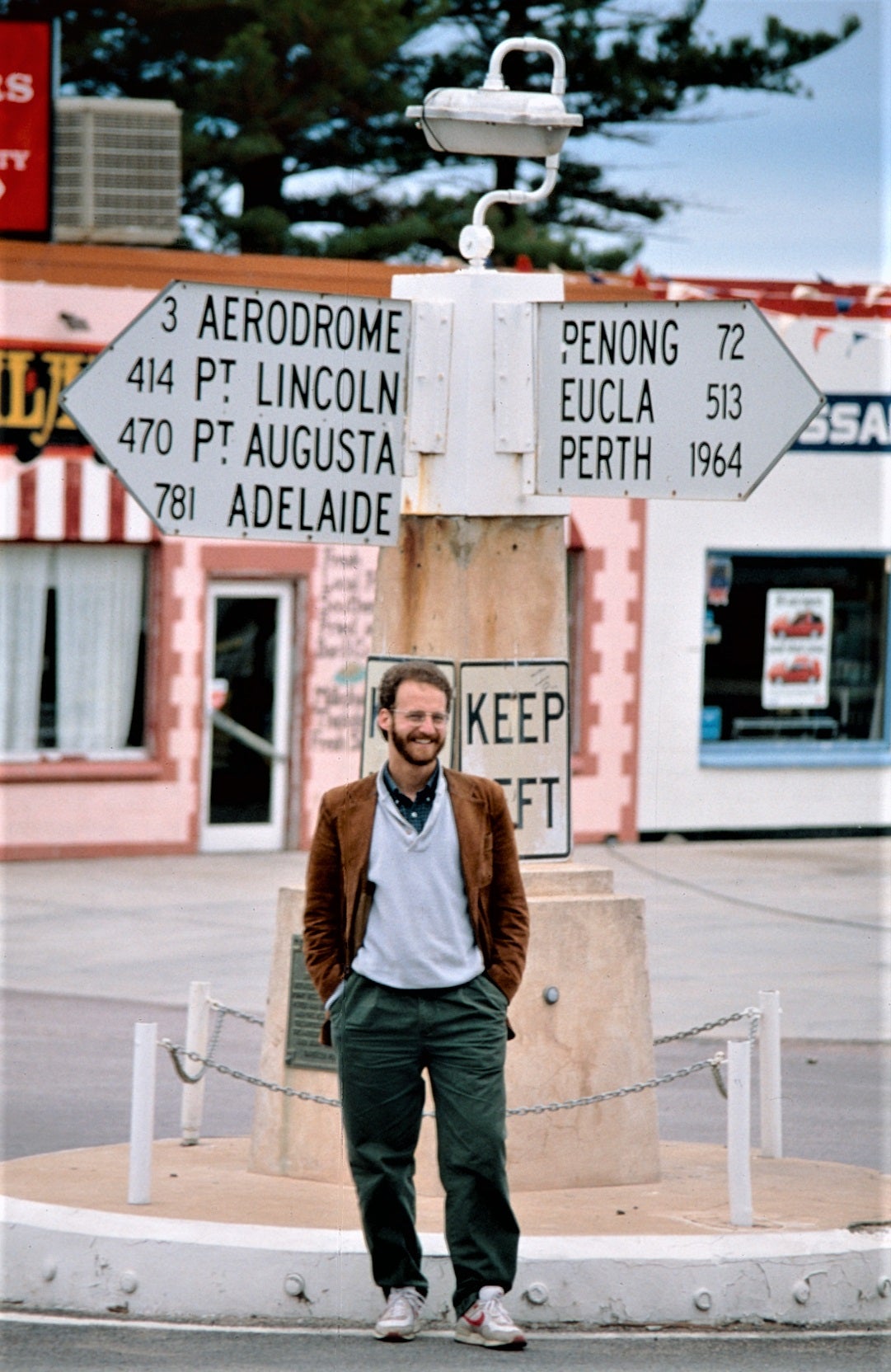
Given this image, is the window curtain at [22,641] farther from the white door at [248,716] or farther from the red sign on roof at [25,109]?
the red sign on roof at [25,109]

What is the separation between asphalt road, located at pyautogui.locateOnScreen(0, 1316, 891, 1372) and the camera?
5727 mm

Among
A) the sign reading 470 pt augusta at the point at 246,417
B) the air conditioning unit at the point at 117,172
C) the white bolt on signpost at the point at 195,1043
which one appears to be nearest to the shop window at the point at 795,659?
the air conditioning unit at the point at 117,172

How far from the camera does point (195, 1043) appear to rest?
793cm

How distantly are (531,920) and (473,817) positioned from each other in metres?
1.43

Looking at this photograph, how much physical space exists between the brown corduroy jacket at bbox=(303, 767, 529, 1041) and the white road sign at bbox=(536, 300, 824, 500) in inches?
61.6

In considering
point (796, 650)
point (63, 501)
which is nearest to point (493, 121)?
point (63, 501)

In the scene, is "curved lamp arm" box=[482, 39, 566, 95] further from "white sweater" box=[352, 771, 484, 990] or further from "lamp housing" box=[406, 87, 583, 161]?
"white sweater" box=[352, 771, 484, 990]

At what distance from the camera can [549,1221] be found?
674cm

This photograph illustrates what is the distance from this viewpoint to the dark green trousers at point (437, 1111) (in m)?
5.79

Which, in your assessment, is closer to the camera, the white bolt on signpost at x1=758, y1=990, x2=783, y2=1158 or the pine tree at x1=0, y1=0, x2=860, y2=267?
the white bolt on signpost at x1=758, y1=990, x2=783, y2=1158

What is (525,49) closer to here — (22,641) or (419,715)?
(419,715)

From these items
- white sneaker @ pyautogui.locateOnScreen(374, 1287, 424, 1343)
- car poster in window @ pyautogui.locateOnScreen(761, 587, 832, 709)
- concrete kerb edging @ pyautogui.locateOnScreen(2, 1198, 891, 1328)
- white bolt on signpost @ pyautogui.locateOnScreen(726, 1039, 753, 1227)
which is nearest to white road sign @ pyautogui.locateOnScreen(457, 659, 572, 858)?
white bolt on signpost @ pyautogui.locateOnScreen(726, 1039, 753, 1227)

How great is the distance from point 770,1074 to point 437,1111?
7.63 ft

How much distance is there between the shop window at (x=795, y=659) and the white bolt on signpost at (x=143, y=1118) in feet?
43.8
